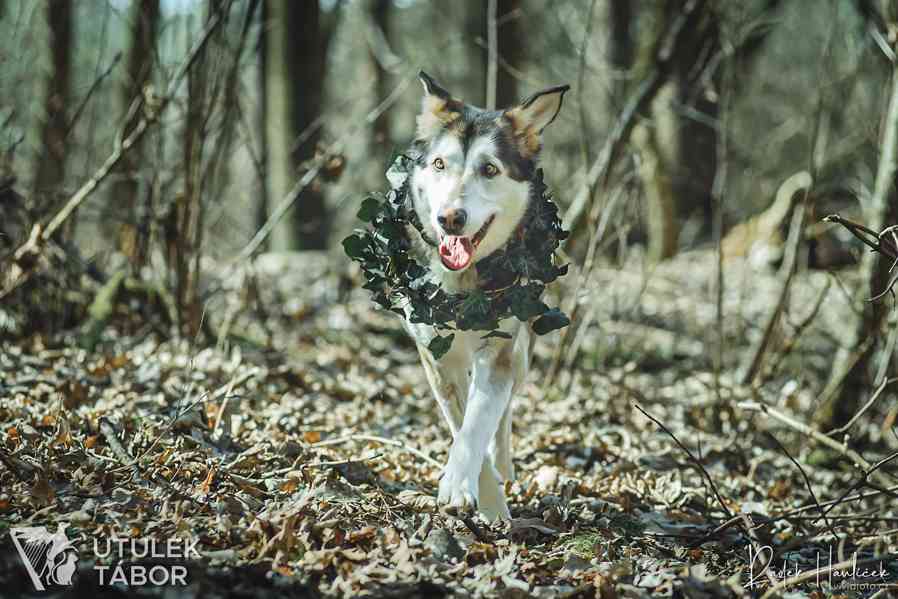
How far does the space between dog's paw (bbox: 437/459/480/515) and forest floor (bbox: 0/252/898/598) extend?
0.11 m

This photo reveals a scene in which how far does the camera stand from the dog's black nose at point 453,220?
11.2ft

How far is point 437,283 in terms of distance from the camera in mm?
3752

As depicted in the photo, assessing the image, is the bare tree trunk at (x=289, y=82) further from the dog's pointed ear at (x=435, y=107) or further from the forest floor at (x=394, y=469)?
the dog's pointed ear at (x=435, y=107)

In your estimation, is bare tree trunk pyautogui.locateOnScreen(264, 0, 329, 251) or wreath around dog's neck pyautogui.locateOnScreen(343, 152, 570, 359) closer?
wreath around dog's neck pyautogui.locateOnScreen(343, 152, 570, 359)

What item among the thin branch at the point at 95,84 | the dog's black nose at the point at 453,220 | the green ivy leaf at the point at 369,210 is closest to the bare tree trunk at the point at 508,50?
the thin branch at the point at 95,84

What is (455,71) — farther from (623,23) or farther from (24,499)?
(24,499)

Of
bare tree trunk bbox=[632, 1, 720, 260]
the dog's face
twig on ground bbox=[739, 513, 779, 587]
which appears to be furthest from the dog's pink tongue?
bare tree trunk bbox=[632, 1, 720, 260]

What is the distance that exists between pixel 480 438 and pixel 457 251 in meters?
0.81

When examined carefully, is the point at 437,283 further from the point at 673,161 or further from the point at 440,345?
the point at 673,161

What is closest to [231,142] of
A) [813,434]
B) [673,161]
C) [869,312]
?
[813,434]

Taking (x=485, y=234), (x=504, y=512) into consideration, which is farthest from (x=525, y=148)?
(x=504, y=512)

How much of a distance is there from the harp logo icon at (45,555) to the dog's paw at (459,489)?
141 cm

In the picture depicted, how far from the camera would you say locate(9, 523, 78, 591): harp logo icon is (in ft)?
8.88

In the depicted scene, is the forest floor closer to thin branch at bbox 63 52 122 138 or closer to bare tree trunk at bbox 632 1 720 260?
thin branch at bbox 63 52 122 138
